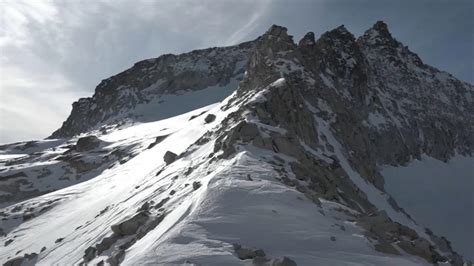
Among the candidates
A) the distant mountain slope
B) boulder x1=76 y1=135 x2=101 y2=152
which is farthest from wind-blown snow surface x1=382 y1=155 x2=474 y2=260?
the distant mountain slope

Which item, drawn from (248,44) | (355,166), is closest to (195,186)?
(355,166)

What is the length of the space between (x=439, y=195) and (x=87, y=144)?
45612 mm

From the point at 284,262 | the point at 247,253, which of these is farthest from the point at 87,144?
the point at 284,262

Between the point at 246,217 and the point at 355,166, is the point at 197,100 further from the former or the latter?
the point at 246,217

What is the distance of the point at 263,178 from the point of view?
20.0 meters

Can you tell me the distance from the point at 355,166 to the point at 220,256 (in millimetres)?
31294

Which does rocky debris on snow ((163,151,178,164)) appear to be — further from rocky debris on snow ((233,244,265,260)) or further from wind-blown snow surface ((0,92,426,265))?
rocky debris on snow ((233,244,265,260))

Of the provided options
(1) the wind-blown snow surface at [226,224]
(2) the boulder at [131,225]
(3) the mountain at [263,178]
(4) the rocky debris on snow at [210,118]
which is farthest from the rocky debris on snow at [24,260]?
(4) the rocky debris on snow at [210,118]

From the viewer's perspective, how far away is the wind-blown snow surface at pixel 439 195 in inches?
2323

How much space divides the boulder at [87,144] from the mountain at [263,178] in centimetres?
20

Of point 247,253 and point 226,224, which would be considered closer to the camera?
point 247,253

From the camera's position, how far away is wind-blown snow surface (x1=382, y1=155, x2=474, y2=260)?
59000 millimetres

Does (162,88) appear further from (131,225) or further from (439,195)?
(131,225)

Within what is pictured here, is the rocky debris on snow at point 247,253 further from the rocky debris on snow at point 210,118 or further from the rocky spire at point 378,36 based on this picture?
the rocky spire at point 378,36
